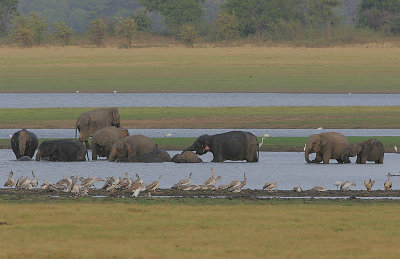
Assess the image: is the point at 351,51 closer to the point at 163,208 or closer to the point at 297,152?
the point at 297,152

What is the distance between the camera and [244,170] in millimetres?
24609

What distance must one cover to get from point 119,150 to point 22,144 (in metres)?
2.65

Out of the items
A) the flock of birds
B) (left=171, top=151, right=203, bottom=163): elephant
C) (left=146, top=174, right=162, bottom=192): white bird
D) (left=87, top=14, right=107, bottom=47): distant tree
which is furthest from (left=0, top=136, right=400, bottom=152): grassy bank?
(left=87, top=14, right=107, bottom=47): distant tree

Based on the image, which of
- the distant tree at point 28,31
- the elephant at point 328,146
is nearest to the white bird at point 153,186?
the elephant at point 328,146

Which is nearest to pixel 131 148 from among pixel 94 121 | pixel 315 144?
pixel 94 121

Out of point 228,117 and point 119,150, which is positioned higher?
point 119,150

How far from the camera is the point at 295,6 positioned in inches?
3629

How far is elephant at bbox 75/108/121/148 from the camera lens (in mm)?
31069

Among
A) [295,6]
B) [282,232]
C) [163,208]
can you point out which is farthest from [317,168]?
[295,6]

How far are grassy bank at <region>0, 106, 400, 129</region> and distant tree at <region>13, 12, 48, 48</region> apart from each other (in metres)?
35.6

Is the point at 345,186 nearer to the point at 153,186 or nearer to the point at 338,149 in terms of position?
the point at 153,186

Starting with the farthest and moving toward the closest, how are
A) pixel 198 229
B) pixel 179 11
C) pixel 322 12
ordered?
pixel 179 11
pixel 322 12
pixel 198 229

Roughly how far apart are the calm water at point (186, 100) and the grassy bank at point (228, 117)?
3.42 m

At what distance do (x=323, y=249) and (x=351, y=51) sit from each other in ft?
197
